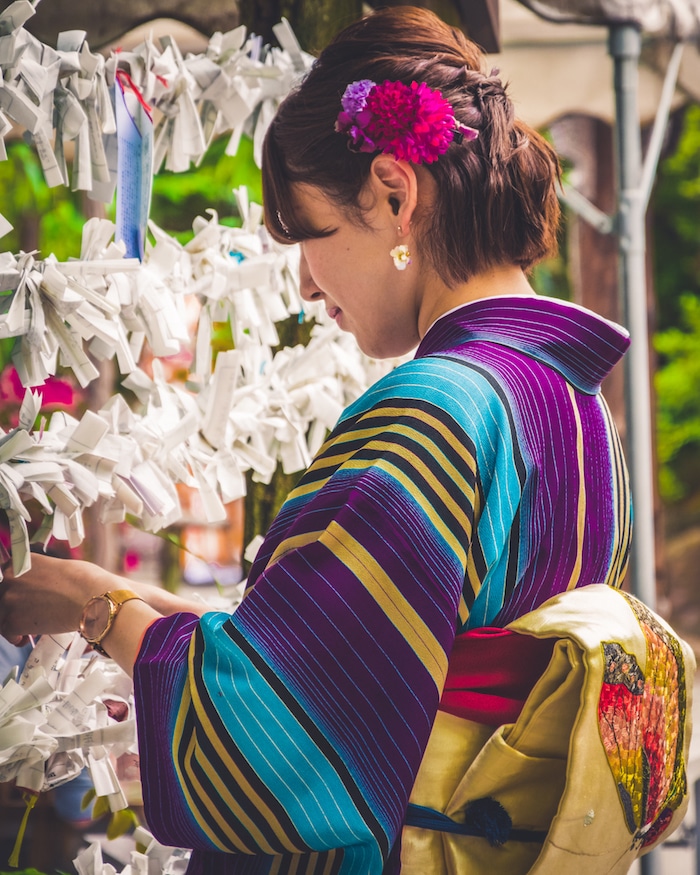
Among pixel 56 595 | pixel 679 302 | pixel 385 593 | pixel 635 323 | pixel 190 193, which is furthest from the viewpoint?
pixel 679 302

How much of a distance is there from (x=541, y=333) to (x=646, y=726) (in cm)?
34

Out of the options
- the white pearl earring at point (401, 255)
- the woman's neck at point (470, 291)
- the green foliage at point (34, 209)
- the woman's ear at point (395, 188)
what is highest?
the woman's ear at point (395, 188)

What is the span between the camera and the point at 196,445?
3.84 ft

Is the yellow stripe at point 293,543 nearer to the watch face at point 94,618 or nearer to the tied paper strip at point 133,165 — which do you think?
the watch face at point 94,618

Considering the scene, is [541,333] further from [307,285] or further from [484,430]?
[307,285]

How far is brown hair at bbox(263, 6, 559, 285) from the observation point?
2.94 feet

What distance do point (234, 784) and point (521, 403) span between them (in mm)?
368

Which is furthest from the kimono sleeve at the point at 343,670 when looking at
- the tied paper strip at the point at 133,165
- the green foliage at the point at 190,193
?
the green foliage at the point at 190,193

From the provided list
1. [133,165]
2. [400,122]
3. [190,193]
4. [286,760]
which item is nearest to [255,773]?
[286,760]

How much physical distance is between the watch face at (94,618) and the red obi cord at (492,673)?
0.31 m

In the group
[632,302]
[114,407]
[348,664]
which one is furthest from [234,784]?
[632,302]

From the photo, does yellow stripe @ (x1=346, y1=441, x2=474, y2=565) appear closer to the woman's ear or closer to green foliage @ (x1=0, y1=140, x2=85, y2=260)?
the woman's ear

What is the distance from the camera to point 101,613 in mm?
889

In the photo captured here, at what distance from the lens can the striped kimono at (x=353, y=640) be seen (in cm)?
73
